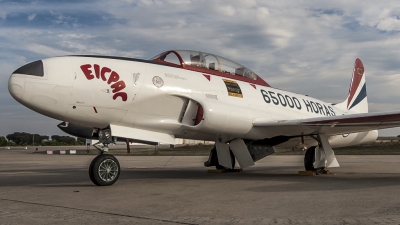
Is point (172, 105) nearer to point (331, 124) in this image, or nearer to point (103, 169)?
point (103, 169)

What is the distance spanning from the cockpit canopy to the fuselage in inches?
7.5

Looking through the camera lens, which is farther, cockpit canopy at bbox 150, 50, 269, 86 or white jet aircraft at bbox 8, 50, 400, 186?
cockpit canopy at bbox 150, 50, 269, 86

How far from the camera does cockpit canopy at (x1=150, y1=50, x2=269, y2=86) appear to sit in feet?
33.7

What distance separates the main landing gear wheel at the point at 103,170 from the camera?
8438 millimetres

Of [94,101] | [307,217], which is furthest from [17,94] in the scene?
[307,217]

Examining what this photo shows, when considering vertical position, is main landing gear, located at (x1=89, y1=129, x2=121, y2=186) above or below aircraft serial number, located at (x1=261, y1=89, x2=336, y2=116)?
below

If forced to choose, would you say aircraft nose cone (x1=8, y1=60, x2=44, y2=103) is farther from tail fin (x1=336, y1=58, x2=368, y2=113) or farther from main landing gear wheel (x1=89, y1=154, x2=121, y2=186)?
tail fin (x1=336, y1=58, x2=368, y2=113)

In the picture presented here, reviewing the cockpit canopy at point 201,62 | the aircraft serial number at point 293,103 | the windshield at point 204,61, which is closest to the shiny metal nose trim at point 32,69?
the cockpit canopy at point 201,62

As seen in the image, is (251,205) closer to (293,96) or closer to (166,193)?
(166,193)

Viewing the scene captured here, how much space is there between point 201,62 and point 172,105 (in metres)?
1.76

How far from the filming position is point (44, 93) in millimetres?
7781

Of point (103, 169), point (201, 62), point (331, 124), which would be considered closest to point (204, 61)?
point (201, 62)

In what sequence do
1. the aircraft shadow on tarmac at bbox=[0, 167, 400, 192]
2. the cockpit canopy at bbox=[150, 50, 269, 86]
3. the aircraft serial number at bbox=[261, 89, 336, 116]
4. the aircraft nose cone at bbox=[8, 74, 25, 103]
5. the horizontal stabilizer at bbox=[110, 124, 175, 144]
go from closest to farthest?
the aircraft nose cone at bbox=[8, 74, 25, 103], the aircraft shadow on tarmac at bbox=[0, 167, 400, 192], the horizontal stabilizer at bbox=[110, 124, 175, 144], the cockpit canopy at bbox=[150, 50, 269, 86], the aircraft serial number at bbox=[261, 89, 336, 116]

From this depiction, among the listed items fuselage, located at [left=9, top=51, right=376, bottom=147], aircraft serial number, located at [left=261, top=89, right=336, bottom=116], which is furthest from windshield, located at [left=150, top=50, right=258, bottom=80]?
aircraft serial number, located at [left=261, top=89, right=336, bottom=116]
